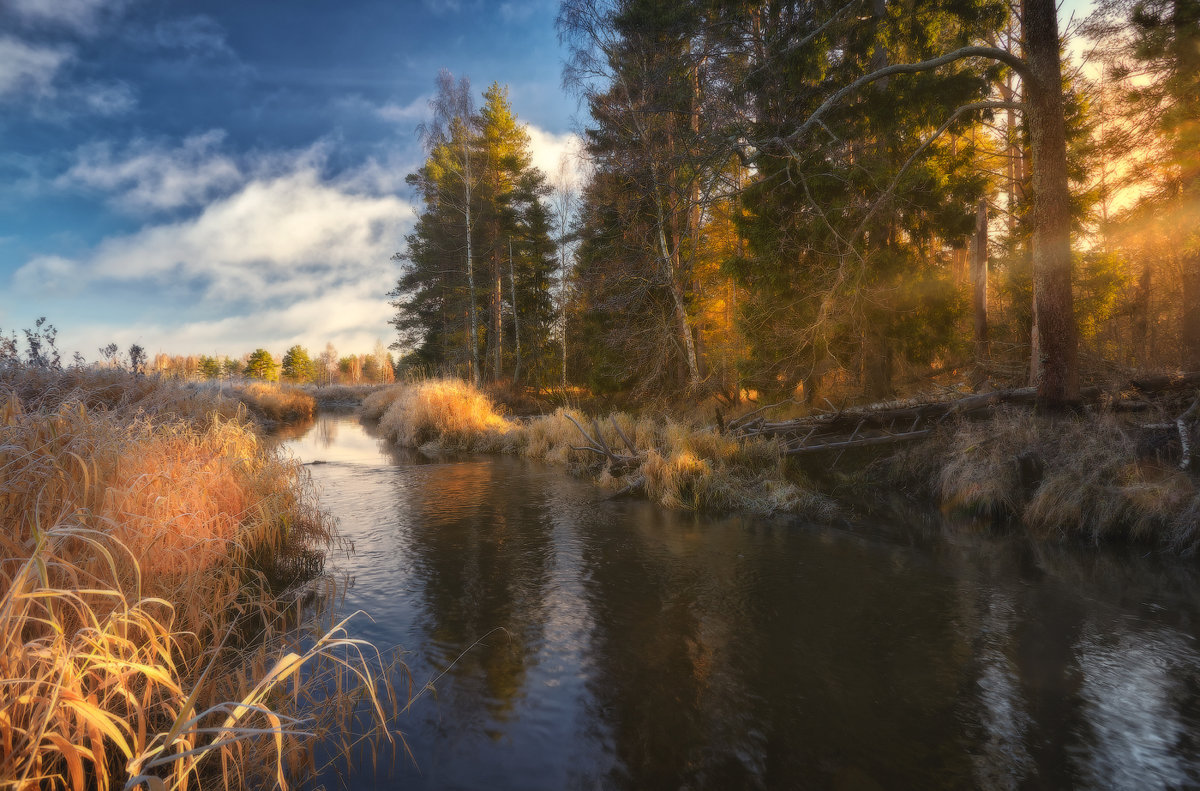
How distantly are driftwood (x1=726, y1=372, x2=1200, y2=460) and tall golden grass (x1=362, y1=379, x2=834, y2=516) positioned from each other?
53cm

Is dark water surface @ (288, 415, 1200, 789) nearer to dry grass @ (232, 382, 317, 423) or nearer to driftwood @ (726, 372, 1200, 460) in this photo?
driftwood @ (726, 372, 1200, 460)

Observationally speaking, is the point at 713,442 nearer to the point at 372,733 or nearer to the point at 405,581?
the point at 405,581

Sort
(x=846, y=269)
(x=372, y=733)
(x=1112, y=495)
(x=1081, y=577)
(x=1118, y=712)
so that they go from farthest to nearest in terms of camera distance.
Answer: (x=846, y=269), (x=1112, y=495), (x=1081, y=577), (x=1118, y=712), (x=372, y=733)

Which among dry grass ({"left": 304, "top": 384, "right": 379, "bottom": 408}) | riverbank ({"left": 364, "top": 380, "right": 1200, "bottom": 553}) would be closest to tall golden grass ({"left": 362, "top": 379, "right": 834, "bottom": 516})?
riverbank ({"left": 364, "top": 380, "right": 1200, "bottom": 553})

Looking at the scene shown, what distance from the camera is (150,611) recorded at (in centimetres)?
342

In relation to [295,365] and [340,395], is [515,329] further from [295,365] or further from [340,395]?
[295,365]

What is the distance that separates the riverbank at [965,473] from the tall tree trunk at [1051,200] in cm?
81

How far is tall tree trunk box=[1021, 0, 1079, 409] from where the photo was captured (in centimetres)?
695

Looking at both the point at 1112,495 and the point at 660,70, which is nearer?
the point at 1112,495

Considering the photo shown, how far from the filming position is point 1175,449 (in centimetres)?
626

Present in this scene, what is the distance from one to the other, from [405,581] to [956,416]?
25.8 ft

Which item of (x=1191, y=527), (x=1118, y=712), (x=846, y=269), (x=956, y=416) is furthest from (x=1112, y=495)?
(x=846, y=269)

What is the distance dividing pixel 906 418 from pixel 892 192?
3813 mm

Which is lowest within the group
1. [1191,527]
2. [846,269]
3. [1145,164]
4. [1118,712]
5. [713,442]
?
[1118,712]
